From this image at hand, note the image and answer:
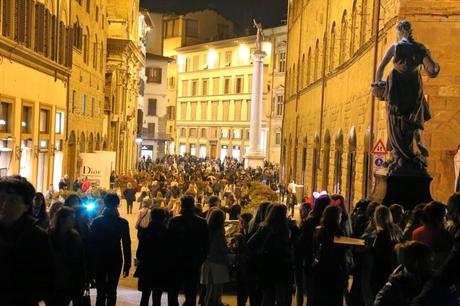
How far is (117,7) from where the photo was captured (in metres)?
49.4

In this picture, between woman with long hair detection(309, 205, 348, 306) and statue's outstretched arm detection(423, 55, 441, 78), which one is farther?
statue's outstretched arm detection(423, 55, 441, 78)

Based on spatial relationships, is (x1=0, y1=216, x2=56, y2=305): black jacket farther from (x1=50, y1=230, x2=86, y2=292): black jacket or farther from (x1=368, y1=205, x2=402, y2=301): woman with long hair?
(x1=368, y1=205, x2=402, y2=301): woman with long hair

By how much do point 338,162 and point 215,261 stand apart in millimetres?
17150

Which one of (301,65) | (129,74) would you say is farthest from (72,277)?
(129,74)

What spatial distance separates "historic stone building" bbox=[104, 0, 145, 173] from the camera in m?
45.6

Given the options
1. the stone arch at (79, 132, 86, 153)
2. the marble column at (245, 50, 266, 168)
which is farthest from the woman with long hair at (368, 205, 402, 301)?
the marble column at (245, 50, 266, 168)

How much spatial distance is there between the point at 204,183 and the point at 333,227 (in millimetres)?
25358

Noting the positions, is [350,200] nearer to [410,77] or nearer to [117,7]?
[410,77]

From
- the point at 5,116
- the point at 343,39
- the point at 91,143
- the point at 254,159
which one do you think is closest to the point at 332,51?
the point at 343,39

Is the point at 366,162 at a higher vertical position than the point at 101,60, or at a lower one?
lower

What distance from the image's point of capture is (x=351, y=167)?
23031 mm

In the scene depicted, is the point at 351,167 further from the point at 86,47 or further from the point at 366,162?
the point at 86,47

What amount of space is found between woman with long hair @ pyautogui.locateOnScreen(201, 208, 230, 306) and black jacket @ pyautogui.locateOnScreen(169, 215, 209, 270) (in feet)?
1.36

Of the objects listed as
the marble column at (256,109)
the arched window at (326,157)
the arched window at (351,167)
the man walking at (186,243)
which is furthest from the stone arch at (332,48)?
the marble column at (256,109)
